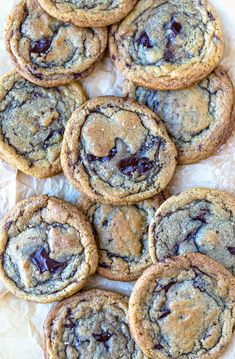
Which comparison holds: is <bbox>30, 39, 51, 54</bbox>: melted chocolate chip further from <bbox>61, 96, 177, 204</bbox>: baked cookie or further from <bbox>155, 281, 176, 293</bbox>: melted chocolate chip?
<bbox>155, 281, 176, 293</bbox>: melted chocolate chip

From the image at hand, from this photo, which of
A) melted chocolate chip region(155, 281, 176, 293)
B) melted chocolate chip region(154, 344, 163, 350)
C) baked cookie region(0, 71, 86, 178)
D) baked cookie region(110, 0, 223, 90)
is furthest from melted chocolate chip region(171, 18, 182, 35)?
melted chocolate chip region(154, 344, 163, 350)

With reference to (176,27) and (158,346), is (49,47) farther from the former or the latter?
(158,346)

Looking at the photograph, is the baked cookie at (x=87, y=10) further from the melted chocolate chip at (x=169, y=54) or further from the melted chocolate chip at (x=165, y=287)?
the melted chocolate chip at (x=165, y=287)

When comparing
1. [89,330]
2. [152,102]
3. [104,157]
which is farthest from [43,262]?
[152,102]

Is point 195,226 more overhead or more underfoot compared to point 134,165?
more underfoot

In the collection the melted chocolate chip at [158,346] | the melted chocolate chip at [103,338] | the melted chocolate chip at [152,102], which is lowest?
the melted chocolate chip at [158,346]

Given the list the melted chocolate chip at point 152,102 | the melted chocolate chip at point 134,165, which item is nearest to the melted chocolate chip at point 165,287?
the melted chocolate chip at point 134,165
